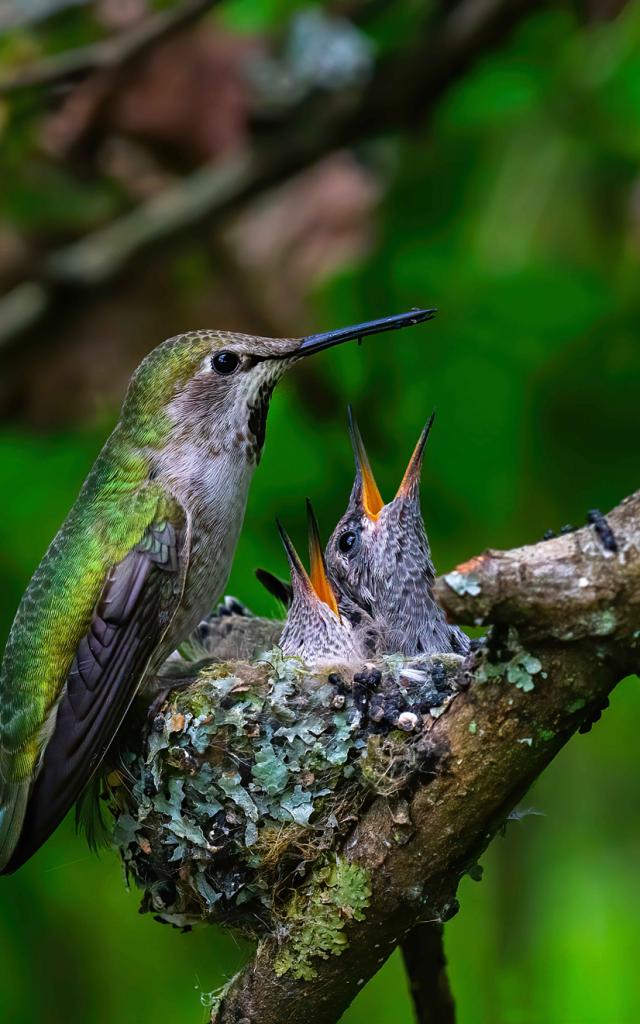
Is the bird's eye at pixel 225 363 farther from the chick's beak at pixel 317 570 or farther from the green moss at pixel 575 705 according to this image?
the green moss at pixel 575 705

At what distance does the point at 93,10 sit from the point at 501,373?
2.26 m

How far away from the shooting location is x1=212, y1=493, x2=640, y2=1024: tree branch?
151cm

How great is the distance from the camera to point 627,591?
151 cm

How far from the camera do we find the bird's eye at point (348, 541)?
343 cm

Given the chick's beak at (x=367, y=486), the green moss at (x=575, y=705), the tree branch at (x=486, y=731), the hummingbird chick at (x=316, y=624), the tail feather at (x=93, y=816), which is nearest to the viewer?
the tree branch at (x=486, y=731)

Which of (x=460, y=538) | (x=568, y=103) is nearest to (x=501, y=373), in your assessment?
(x=460, y=538)

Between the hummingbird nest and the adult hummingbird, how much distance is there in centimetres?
16

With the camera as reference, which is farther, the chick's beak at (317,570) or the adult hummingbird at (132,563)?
the chick's beak at (317,570)

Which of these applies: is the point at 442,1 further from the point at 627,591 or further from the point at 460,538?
the point at 627,591

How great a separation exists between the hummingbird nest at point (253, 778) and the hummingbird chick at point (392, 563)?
0.59m

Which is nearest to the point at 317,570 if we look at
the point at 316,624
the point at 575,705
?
the point at 316,624

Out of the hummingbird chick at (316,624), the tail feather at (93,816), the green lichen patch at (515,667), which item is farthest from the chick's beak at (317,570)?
the green lichen patch at (515,667)

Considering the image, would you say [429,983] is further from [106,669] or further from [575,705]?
[575,705]

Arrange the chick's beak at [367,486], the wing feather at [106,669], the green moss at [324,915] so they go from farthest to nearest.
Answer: the chick's beak at [367,486] < the wing feather at [106,669] < the green moss at [324,915]
